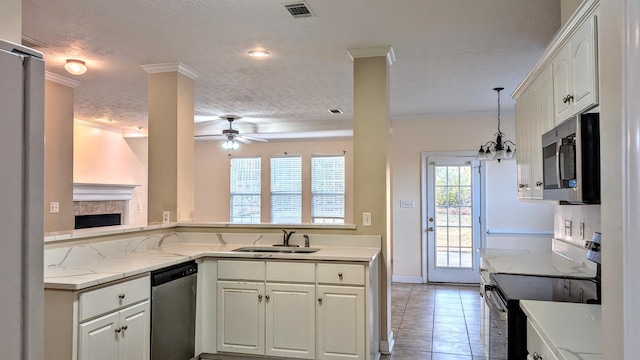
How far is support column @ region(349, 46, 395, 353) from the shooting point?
143 inches

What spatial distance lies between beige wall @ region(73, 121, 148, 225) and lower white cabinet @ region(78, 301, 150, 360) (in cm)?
447

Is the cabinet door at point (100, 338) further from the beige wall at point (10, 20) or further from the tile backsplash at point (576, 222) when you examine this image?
the tile backsplash at point (576, 222)

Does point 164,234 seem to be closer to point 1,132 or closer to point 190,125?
point 190,125

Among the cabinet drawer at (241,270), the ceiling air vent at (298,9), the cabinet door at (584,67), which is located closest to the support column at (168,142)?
the cabinet drawer at (241,270)

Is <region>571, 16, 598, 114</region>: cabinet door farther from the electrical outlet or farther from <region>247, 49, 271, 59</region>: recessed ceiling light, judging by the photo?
<region>247, 49, 271, 59</region>: recessed ceiling light

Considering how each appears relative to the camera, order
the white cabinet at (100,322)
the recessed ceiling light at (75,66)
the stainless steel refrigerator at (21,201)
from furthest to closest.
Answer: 1. the recessed ceiling light at (75,66)
2. the white cabinet at (100,322)
3. the stainless steel refrigerator at (21,201)

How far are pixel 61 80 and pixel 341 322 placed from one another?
3.92 metres

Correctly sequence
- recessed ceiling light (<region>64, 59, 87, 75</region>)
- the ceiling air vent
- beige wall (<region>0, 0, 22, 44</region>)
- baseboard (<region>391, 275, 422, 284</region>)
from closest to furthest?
1. beige wall (<region>0, 0, 22, 44</region>)
2. the ceiling air vent
3. recessed ceiling light (<region>64, 59, 87, 75</region>)
4. baseboard (<region>391, 275, 422, 284</region>)

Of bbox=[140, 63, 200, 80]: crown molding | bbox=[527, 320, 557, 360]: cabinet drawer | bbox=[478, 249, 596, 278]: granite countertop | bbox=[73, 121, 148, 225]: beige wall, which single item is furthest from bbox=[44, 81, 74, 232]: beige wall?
bbox=[527, 320, 557, 360]: cabinet drawer

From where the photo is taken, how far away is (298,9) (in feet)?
9.45

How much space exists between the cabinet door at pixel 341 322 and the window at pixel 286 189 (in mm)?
5647

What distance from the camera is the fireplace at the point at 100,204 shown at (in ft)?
24.0

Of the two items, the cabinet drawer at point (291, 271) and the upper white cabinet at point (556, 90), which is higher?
the upper white cabinet at point (556, 90)

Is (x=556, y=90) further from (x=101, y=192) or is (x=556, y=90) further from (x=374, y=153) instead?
(x=101, y=192)
